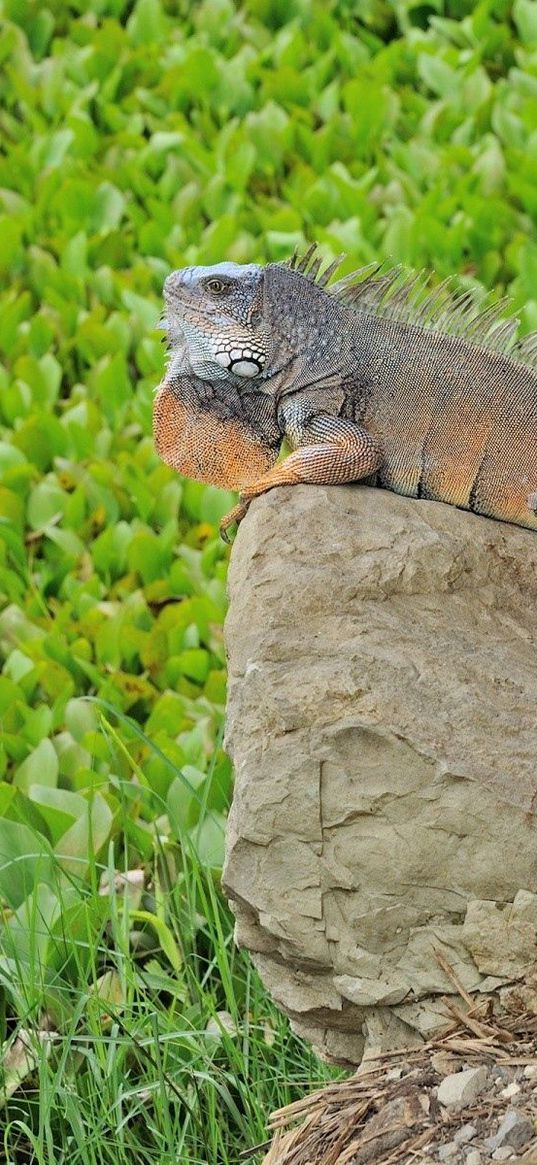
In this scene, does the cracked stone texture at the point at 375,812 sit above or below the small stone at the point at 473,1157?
above

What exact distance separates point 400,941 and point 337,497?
122cm

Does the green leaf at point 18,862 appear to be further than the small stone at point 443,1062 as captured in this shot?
Yes

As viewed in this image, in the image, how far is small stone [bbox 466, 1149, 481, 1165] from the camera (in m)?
3.47

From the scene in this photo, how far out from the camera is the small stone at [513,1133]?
137 inches

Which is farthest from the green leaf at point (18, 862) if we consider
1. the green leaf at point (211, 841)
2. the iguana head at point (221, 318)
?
the iguana head at point (221, 318)

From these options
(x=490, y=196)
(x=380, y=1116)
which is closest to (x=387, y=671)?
(x=380, y=1116)

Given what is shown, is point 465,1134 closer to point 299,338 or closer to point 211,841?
point 211,841

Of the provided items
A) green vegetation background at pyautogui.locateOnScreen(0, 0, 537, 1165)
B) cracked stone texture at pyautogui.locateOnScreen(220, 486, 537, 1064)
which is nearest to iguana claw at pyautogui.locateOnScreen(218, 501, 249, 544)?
cracked stone texture at pyautogui.locateOnScreen(220, 486, 537, 1064)

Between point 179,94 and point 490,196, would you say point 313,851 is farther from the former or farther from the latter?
point 179,94

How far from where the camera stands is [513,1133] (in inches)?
137

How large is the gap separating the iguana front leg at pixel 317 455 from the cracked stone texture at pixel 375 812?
1.54 ft

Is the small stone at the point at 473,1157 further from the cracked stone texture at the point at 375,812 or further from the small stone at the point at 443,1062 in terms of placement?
the cracked stone texture at the point at 375,812

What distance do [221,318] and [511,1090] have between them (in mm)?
2246

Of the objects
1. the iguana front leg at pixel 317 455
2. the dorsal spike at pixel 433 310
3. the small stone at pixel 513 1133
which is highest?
the dorsal spike at pixel 433 310
